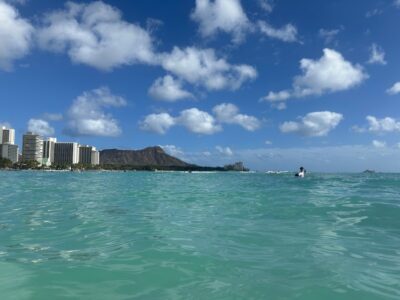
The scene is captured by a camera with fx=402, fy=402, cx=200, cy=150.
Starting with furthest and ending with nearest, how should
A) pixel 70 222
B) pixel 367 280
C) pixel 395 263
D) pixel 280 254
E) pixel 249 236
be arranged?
pixel 70 222
pixel 249 236
pixel 280 254
pixel 395 263
pixel 367 280

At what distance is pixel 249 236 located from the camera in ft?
37.7

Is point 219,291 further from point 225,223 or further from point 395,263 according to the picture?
point 225,223

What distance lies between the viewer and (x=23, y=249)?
31.1 ft

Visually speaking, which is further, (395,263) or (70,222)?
(70,222)

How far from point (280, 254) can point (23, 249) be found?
19.7 ft

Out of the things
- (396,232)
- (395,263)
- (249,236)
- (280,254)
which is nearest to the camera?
(395,263)

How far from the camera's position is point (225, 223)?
46.4 ft

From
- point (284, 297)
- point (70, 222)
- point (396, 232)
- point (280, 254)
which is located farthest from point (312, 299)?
point (70, 222)

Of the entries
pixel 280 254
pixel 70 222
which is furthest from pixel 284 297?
pixel 70 222

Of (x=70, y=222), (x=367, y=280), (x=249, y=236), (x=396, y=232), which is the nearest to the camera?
(x=367, y=280)

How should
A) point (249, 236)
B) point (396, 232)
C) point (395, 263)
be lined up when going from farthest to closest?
point (396, 232) → point (249, 236) → point (395, 263)

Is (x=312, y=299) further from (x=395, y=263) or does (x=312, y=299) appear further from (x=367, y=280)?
(x=395, y=263)

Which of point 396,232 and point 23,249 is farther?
point 396,232

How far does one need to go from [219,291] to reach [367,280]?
2775 millimetres
